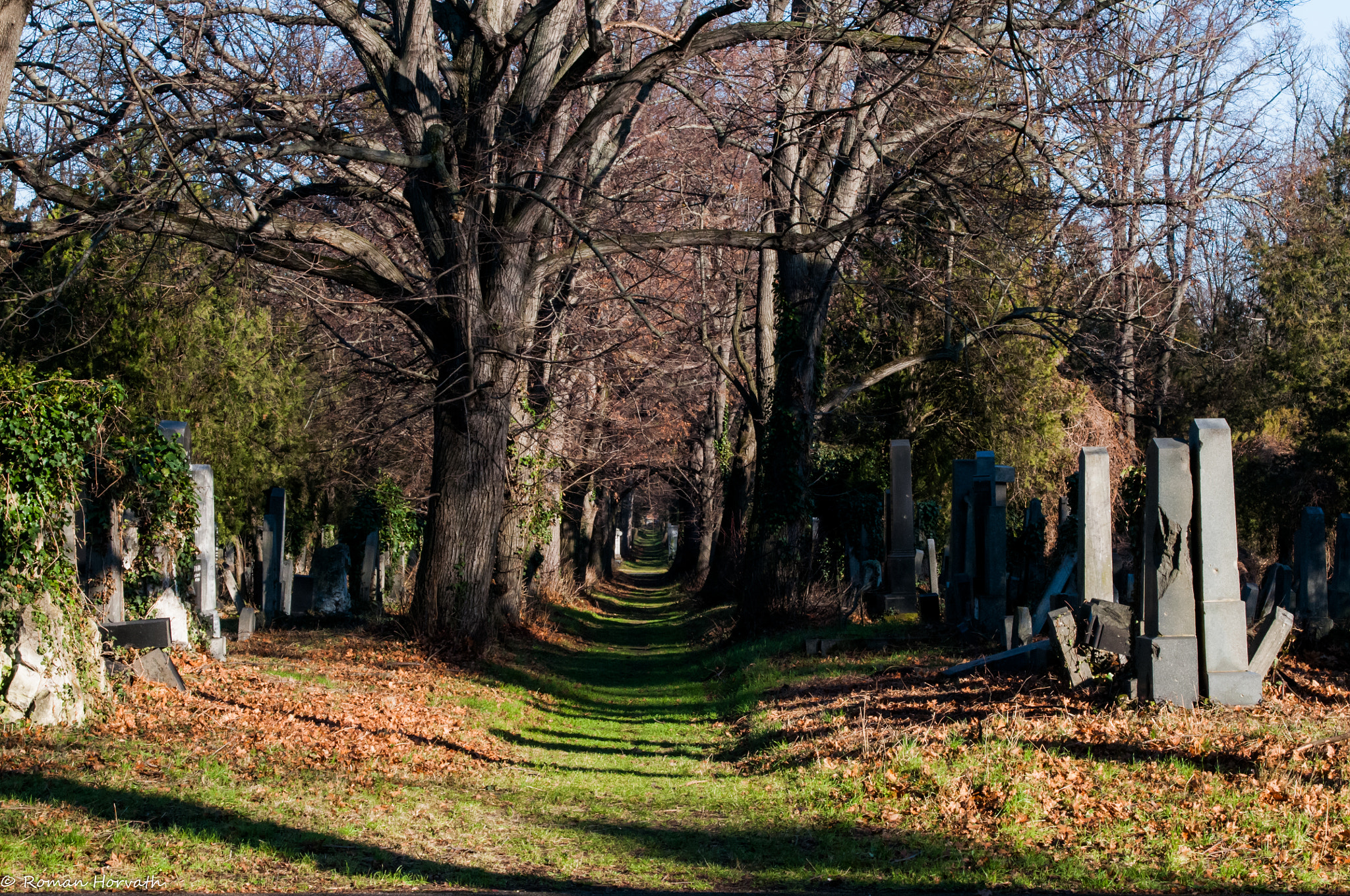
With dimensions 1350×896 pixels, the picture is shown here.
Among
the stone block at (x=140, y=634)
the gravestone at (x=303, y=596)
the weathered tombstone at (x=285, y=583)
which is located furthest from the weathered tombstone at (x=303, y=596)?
the stone block at (x=140, y=634)

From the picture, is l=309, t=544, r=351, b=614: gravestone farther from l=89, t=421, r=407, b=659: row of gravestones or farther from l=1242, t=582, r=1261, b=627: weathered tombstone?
l=1242, t=582, r=1261, b=627: weathered tombstone

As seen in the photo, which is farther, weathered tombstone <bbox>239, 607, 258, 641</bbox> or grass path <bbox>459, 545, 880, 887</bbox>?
weathered tombstone <bbox>239, 607, 258, 641</bbox>

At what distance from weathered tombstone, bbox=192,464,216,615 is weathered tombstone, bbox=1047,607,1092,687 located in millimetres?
9341

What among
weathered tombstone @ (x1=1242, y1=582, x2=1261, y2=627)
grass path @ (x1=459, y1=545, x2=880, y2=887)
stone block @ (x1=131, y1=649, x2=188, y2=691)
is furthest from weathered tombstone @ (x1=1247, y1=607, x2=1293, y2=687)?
stone block @ (x1=131, y1=649, x2=188, y2=691)

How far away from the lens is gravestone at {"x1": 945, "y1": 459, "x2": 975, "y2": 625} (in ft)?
48.8

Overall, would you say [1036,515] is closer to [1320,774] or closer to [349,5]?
[1320,774]

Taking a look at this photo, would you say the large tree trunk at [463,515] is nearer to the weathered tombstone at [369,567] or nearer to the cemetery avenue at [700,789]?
the cemetery avenue at [700,789]

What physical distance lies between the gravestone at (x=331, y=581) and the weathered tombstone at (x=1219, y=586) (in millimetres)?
13064

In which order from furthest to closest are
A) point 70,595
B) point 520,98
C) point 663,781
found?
point 520,98, point 663,781, point 70,595

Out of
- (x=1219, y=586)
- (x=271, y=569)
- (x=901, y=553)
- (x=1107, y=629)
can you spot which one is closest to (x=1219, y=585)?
(x=1219, y=586)

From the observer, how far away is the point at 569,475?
1045 inches

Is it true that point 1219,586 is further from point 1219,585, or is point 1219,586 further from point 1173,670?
point 1173,670

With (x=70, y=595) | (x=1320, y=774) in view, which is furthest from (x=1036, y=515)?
(x=70, y=595)

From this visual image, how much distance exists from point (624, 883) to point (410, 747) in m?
3.70
